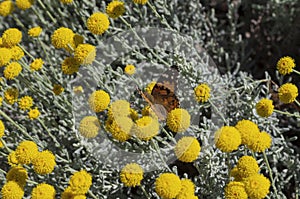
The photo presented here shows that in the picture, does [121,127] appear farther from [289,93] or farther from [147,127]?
[289,93]

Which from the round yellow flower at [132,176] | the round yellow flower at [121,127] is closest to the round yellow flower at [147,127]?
the round yellow flower at [121,127]

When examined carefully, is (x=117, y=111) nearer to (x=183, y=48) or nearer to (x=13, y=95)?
(x=13, y=95)

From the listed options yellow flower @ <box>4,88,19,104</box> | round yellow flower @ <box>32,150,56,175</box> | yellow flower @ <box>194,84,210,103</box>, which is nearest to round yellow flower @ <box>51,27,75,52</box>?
yellow flower @ <box>4,88,19,104</box>

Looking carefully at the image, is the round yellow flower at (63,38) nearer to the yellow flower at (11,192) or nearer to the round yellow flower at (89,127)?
the round yellow flower at (89,127)

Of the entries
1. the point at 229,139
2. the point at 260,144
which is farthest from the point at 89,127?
the point at 260,144

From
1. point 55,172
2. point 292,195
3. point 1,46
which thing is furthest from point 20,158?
point 292,195

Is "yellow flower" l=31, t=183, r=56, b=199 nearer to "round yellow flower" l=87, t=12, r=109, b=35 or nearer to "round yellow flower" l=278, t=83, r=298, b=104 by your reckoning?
"round yellow flower" l=87, t=12, r=109, b=35
